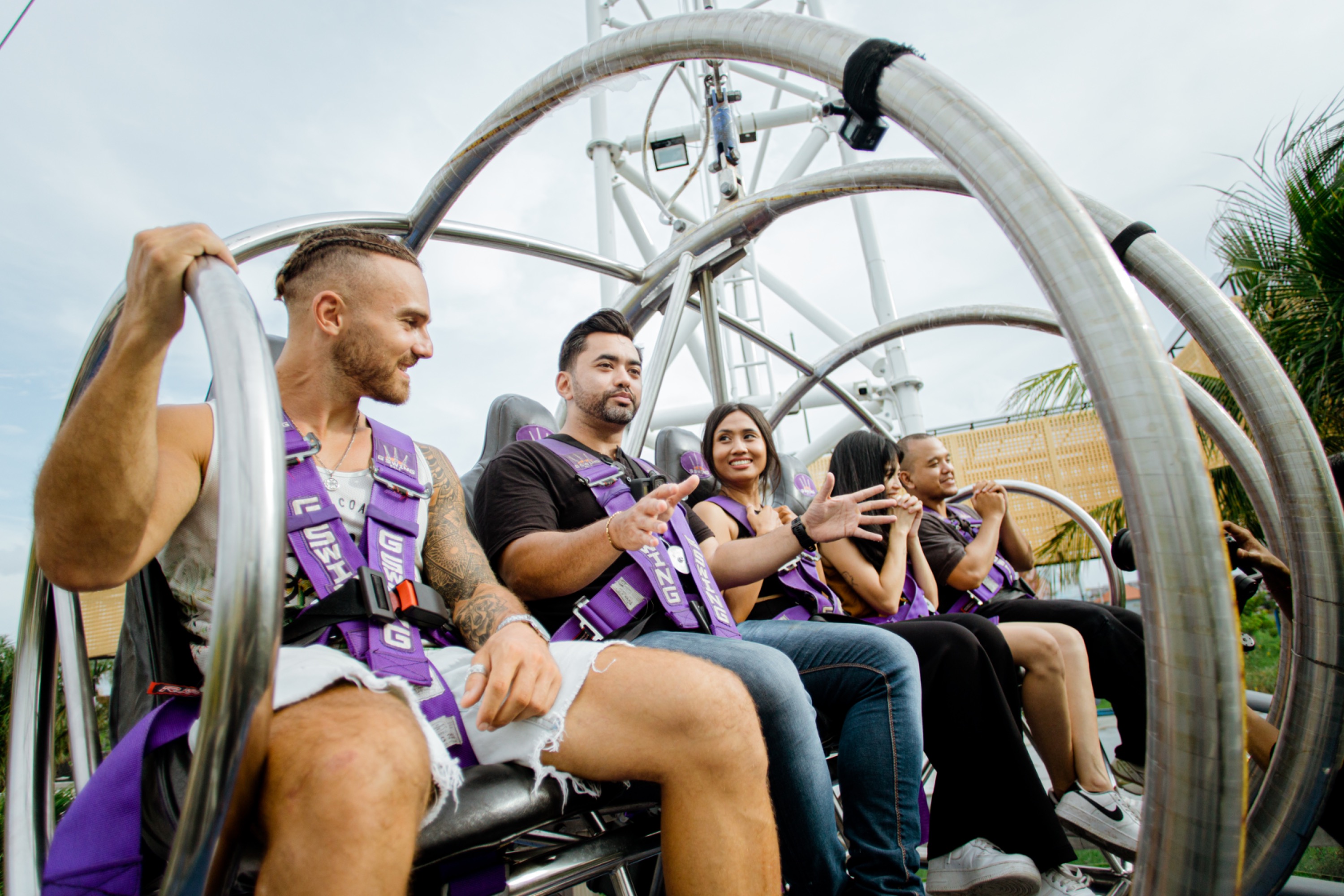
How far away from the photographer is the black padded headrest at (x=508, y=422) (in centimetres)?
196

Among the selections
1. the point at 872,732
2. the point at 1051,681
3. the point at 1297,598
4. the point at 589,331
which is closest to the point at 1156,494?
the point at 1297,598

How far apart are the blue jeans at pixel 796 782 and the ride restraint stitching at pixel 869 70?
0.75 m

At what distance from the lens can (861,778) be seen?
1210 mm

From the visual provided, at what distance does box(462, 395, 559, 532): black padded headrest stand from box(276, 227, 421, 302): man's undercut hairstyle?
2.31ft

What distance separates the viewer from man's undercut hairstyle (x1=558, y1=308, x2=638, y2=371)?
180cm

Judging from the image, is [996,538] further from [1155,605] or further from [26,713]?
[26,713]

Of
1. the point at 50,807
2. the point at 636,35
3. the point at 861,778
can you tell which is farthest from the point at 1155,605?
the point at 50,807

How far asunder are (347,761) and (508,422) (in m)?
1.38

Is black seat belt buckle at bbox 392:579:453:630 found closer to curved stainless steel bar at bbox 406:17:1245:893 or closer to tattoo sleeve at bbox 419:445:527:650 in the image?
tattoo sleeve at bbox 419:445:527:650

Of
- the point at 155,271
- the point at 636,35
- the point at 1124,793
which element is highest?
the point at 636,35

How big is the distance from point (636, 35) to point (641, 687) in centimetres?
104

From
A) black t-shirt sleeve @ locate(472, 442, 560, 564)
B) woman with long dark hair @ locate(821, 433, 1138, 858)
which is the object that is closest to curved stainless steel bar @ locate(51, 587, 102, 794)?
black t-shirt sleeve @ locate(472, 442, 560, 564)

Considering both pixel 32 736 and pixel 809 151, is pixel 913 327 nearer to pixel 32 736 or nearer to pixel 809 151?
pixel 32 736

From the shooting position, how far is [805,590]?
1.64 metres
